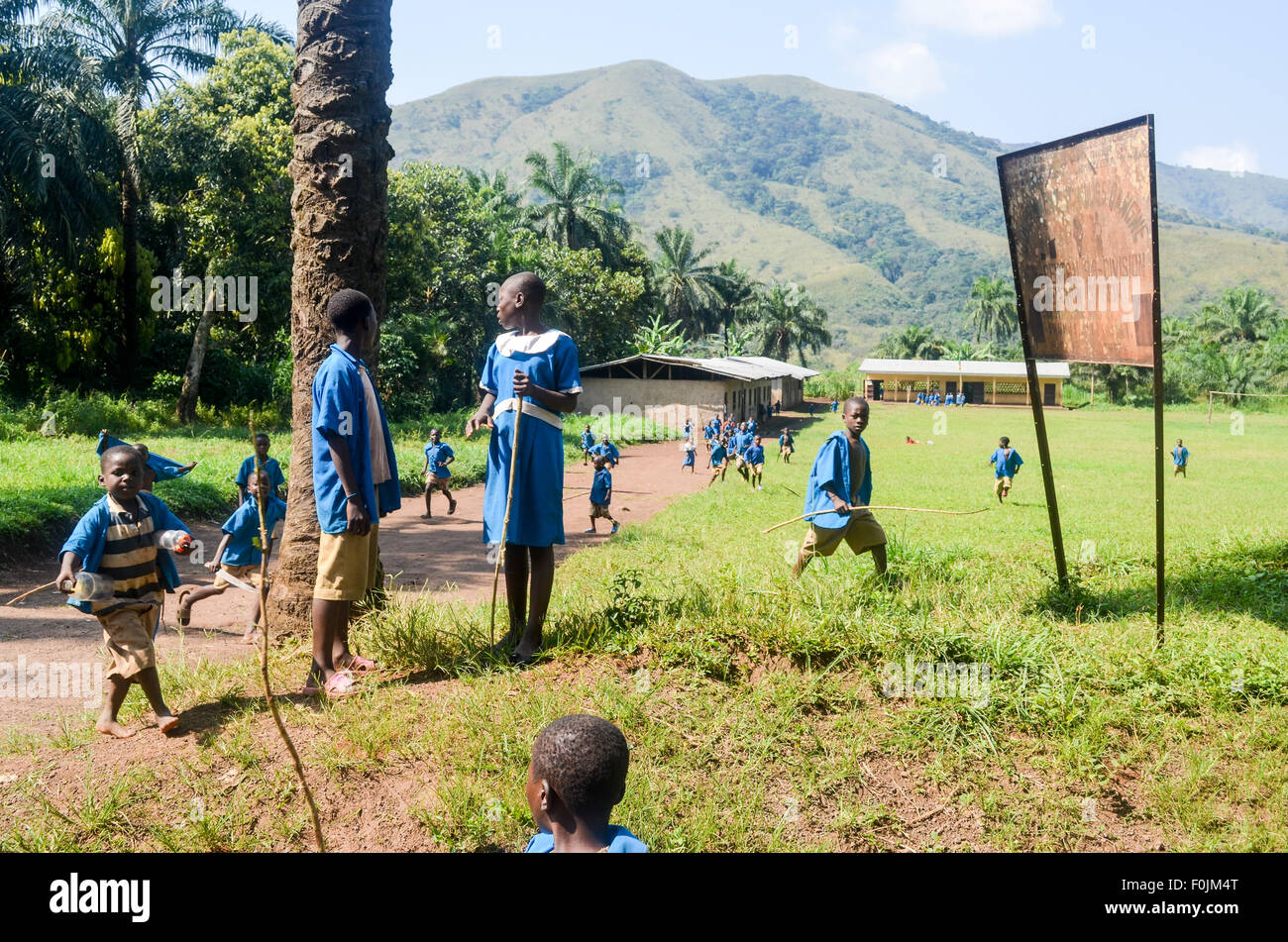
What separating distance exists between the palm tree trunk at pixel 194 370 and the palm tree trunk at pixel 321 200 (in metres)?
20.1

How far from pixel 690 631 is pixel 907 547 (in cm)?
413

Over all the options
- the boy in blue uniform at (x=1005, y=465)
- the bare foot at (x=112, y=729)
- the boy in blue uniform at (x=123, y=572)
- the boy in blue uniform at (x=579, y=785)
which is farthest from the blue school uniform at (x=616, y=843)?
the boy in blue uniform at (x=1005, y=465)

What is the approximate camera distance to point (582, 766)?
2299 millimetres

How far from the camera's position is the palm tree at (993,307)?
8450 centimetres

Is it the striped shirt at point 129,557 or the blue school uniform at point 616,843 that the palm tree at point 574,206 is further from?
the blue school uniform at point 616,843

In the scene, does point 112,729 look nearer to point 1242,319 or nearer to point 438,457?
point 438,457

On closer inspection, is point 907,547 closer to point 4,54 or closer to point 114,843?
point 114,843

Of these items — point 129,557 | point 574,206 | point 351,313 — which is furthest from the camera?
point 574,206

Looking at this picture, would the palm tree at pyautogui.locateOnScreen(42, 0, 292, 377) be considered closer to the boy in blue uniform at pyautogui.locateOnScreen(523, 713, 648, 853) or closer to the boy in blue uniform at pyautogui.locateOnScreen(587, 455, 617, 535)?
the boy in blue uniform at pyautogui.locateOnScreen(587, 455, 617, 535)

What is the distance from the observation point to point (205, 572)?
9.55m

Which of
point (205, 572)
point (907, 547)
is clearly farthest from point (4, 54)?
point (907, 547)

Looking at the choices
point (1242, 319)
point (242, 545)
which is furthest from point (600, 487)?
point (1242, 319)

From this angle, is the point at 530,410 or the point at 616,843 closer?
the point at 616,843

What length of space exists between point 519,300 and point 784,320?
7007cm
